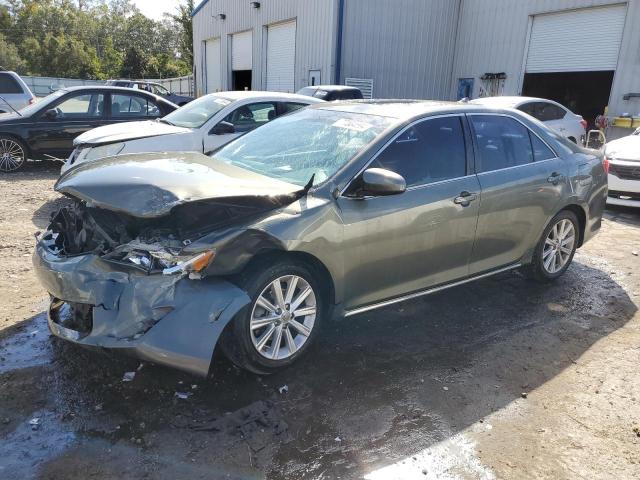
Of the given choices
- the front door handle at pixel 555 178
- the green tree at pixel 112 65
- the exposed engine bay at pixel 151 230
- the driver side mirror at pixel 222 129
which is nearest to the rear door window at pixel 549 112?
the driver side mirror at pixel 222 129

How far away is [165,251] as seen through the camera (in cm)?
299

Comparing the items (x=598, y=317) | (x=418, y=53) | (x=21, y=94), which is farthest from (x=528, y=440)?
(x=418, y=53)

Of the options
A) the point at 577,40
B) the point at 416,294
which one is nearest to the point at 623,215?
the point at 416,294

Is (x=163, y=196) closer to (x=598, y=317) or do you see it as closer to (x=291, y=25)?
(x=598, y=317)

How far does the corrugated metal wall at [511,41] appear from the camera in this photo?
14.2 meters

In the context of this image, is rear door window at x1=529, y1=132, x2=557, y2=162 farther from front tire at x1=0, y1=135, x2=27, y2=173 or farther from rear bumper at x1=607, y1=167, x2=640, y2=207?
front tire at x1=0, y1=135, x2=27, y2=173

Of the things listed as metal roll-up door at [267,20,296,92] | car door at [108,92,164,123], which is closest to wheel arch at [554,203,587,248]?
car door at [108,92,164,123]

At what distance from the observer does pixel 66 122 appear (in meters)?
9.77

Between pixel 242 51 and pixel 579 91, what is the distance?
1388 cm

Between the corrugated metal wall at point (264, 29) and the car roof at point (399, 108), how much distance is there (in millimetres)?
13055

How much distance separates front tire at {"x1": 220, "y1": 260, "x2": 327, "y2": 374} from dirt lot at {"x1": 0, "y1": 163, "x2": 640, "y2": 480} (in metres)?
0.17

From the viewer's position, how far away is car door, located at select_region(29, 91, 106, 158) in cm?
968

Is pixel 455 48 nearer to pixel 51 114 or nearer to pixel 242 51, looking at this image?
pixel 242 51

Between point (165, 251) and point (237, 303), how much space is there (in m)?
0.50
